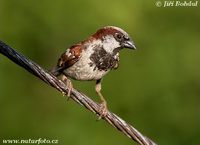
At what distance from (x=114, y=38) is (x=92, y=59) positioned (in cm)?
27

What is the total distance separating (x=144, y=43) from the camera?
7.20m

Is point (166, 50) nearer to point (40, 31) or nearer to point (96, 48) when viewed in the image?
point (40, 31)

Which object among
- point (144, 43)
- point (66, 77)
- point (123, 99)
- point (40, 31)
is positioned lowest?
point (66, 77)

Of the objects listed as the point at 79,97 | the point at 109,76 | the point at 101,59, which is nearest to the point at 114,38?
the point at 101,59

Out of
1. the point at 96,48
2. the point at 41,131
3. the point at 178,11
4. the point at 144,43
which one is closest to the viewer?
the point at 96,48

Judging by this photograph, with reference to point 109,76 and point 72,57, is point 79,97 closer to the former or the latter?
point 72,57

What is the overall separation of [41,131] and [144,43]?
4.29ft

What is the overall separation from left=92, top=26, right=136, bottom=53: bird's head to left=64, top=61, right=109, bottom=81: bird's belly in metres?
0.16

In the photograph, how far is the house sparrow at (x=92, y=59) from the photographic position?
16.5 ft

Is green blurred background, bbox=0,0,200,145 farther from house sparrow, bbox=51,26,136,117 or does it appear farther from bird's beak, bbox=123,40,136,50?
bird's beak, bbox=123,40,136,50

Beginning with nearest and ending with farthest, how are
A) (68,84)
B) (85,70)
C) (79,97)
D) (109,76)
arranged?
(79,97), (68,84), (85,70), (109,76)

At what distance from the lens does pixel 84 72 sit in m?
5.07

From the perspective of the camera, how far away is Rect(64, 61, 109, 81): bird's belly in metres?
5.06

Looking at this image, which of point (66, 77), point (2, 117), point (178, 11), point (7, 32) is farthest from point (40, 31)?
point (66, 77)
